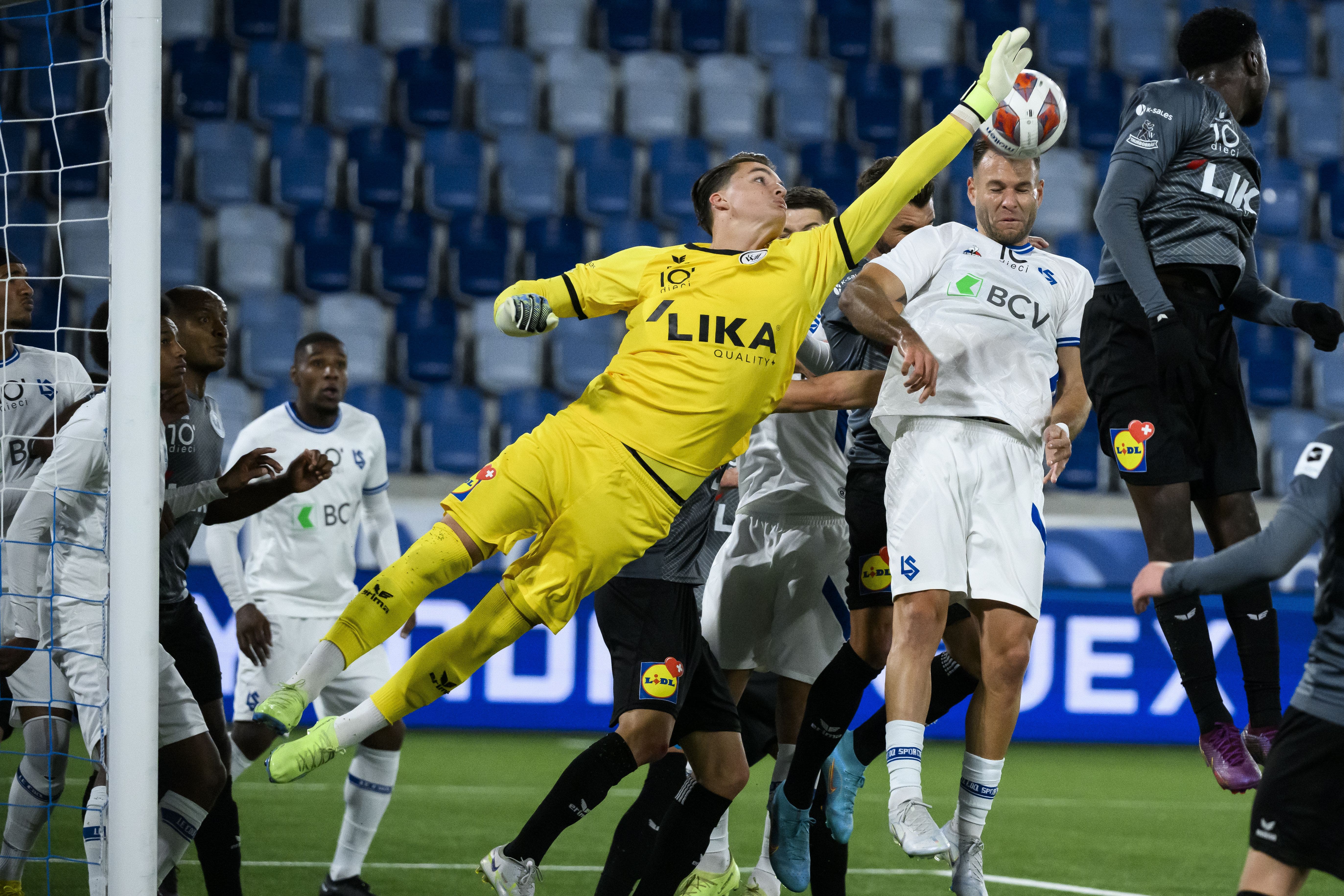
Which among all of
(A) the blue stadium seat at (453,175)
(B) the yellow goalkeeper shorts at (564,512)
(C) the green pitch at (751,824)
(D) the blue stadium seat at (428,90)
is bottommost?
(C) the green pitch at (751,824)

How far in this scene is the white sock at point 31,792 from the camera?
15.5 ft

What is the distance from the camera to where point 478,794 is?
7.53 metres

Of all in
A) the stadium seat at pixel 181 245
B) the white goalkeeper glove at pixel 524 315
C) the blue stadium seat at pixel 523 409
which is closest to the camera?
the white goalkeeper glove at pixel 524 315

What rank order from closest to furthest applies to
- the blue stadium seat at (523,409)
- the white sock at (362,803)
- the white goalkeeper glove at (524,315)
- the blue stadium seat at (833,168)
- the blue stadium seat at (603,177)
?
the white goalkeeper glove at (524,315) < the white sock at (362,803) < the blue stadium seat at (523,409) < the blue stadium seat at (833,168) < the blue stadium seat at (603,177)

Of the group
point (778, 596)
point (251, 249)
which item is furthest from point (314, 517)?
point (251, 249)

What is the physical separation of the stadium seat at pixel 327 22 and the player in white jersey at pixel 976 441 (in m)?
10.0

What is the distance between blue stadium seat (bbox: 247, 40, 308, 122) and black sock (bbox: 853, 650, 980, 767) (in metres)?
9.71

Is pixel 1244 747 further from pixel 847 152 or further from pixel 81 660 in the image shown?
pixel 847 152

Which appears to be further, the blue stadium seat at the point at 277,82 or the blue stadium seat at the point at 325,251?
the blue stadium seat at the point at 277,82

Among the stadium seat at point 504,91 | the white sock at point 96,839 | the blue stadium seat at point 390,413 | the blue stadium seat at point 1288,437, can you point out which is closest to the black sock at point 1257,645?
the white sock at point 96,839

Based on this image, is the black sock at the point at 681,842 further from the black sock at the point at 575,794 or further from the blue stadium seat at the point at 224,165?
the blue stadium seat at the point at 224,165

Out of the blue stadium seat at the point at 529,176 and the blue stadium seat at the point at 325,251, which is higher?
the blue stadium seat at the point at 529,176

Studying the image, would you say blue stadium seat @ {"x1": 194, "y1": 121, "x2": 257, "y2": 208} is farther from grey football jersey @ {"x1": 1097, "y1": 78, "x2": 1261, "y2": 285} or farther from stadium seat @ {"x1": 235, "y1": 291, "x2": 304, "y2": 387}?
grey football jersey @ {"x1": 1097, "y1": 78, "x2": 1261, "y2": 285}

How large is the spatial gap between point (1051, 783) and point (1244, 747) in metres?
4.36
